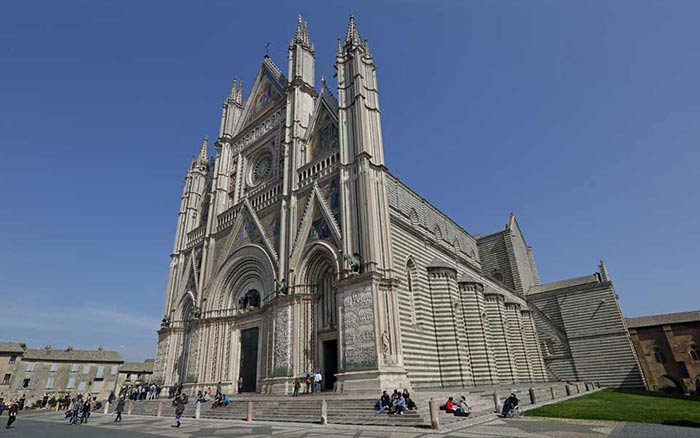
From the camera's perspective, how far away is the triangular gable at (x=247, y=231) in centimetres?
2359

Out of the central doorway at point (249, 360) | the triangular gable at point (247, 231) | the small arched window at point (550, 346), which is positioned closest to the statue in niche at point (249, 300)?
the central doorway at point (249, 360)

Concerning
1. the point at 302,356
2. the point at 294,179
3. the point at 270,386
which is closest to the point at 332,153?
the point at 294,179

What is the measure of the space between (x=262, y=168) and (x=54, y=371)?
37505mm

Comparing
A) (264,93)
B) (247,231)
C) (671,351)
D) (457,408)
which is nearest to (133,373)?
(247,231)

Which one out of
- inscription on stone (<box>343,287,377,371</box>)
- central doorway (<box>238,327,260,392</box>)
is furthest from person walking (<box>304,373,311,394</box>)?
central doorway (<box>238,327,260,392</box>)

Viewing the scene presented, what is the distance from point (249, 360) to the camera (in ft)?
74.6

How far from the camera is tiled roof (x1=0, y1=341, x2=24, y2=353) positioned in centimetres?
3984

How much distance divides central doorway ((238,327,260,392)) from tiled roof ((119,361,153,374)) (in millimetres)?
34640

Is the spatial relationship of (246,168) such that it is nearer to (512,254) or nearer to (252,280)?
(252,280)

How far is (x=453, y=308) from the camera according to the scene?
20641mm

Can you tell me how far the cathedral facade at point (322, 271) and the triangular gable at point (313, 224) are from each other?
0.07 m

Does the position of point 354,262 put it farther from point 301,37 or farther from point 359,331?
point 301,37

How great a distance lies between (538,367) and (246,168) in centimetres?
2727

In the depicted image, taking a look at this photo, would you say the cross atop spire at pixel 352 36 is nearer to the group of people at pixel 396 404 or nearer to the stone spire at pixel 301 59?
the stone spire at pixel 301 59
